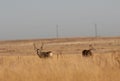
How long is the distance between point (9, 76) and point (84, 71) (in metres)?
2.60

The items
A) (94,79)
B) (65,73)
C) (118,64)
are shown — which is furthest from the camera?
(118,64)

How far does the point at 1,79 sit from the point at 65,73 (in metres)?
2.19

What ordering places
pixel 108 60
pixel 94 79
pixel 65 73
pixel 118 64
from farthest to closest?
pixel 108 60, pixel 118 64, pixel 65 73, pixel 94 79

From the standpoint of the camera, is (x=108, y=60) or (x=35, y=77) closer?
(x=35, y=77)

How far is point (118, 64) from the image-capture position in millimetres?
14648

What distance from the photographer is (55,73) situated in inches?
538

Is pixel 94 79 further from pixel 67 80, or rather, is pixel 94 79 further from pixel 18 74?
pixel 18 74

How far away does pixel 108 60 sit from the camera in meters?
15.7

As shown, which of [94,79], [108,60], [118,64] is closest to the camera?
[94,79]

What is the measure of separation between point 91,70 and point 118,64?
1350mm

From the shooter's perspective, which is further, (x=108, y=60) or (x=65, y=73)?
(x=108, y=60)

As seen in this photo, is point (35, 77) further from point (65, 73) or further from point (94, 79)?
point (94, 79)

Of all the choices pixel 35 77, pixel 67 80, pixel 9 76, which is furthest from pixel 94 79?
pixel 9 76

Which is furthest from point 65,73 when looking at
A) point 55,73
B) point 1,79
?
point 1,79
